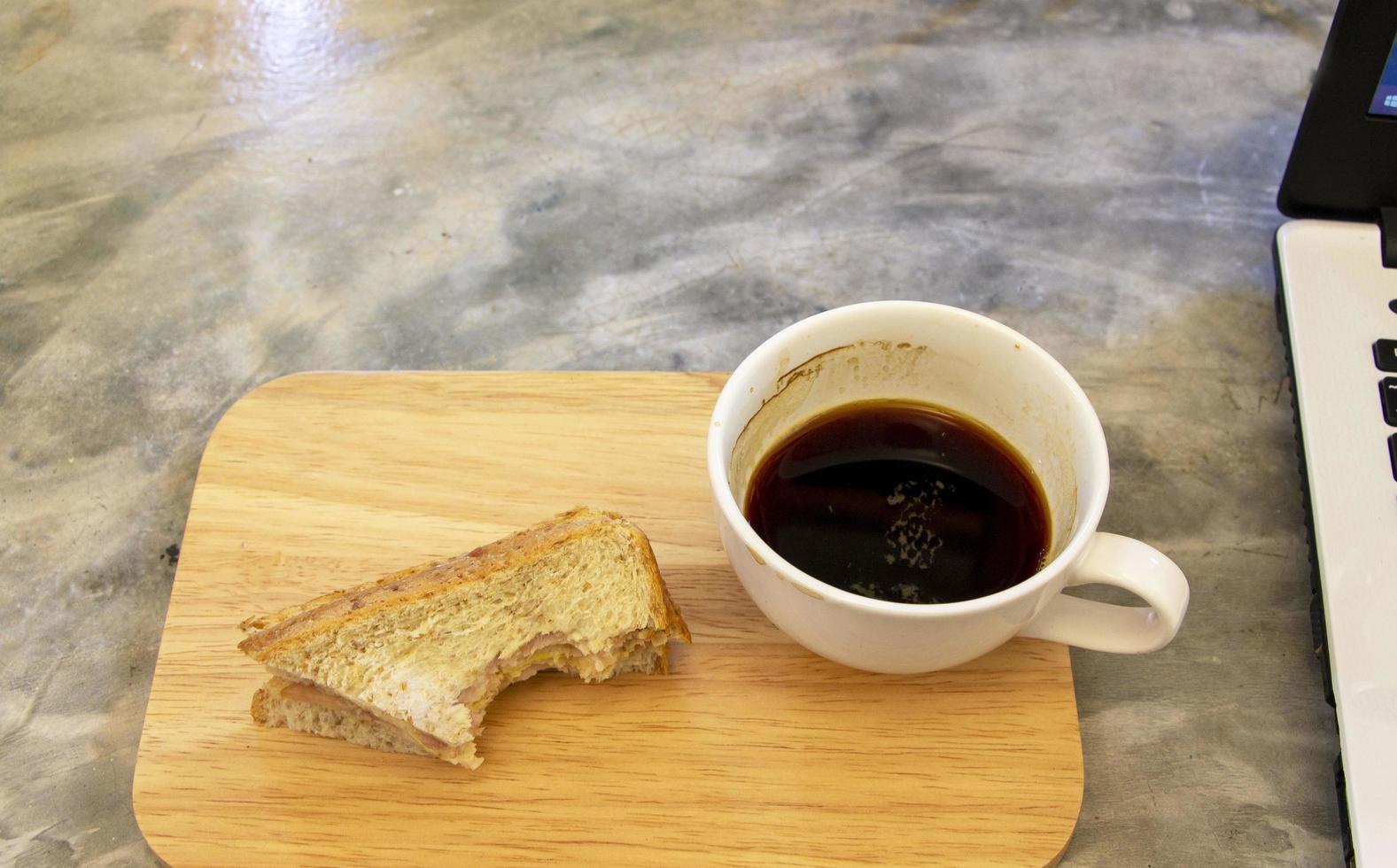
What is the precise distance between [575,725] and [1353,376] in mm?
784

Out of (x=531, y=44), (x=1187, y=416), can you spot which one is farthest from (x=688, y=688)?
(x=531, y=44)

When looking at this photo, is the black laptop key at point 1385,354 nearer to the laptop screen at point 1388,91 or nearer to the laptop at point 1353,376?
the laptop at point 1353,376

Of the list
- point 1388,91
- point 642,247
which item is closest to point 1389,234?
point 1388,91

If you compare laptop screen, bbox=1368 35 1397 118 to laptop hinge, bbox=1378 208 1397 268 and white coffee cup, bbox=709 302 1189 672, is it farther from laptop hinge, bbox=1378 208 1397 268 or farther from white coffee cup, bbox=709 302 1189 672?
white coffee cup, bbox=709 302 1189 672

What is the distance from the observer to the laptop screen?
44.3 inches

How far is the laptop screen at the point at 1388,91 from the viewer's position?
3.69 feet

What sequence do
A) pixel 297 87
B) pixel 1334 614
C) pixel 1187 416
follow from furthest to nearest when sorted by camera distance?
pixel 297 87
pixel 1187 416
pixel 1334 614

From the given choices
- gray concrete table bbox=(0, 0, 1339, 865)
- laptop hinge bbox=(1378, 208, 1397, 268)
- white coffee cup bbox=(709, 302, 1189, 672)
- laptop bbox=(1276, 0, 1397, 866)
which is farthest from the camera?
laptop hinge bbox=(1378, 208, 1397, 268)

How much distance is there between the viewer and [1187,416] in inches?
51.1

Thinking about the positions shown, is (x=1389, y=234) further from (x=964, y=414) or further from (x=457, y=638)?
(x=457, y=638)

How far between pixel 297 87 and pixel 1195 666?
135 centimetres

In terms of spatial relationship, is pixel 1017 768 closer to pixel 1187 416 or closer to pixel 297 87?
pixel 1187 416

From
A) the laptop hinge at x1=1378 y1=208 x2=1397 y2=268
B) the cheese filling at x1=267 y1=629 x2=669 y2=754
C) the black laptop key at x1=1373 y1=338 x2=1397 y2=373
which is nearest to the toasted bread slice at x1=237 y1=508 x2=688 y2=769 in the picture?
the cheese filling at x1=267 y1=629 x2=669 y2=754

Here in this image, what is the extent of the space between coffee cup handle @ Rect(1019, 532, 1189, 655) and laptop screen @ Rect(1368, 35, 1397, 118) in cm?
58
